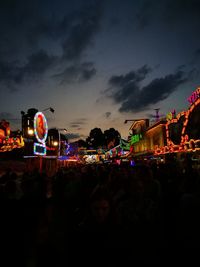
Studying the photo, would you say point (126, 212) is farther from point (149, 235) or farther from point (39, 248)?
point (39, 248)

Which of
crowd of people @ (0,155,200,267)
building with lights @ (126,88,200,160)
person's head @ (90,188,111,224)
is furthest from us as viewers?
building with lights @ (126,88,200,160)

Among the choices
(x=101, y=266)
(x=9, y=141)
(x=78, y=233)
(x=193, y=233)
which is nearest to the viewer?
(x=101, y=266)

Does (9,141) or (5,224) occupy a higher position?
(9,141)

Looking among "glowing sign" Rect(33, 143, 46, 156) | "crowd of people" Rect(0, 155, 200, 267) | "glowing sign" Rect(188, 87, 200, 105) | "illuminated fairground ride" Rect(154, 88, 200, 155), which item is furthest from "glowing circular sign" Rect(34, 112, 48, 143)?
"crowd of people" Rect(0, 155, 200, 267)

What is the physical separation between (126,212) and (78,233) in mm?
905

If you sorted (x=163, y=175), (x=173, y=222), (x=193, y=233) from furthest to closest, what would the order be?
1. (x=163, y=175)
2. (x=173, y=222)
3. (x=193, y=233)

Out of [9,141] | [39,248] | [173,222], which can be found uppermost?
[9,141]

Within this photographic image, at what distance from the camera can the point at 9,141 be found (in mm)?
23859

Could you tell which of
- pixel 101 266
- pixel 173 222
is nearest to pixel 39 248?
pixel 101 266

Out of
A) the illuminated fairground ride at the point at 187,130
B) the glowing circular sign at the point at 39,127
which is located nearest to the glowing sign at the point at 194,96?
the illuminated fairground ride at the point at 187,130

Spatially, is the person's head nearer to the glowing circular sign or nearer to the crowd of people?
the crowd of people

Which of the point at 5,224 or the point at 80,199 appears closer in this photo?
the point at 5,224

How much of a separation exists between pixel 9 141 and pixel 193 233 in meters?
22.2

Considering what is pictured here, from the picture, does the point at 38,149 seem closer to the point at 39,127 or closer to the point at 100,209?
the point at 39,127
